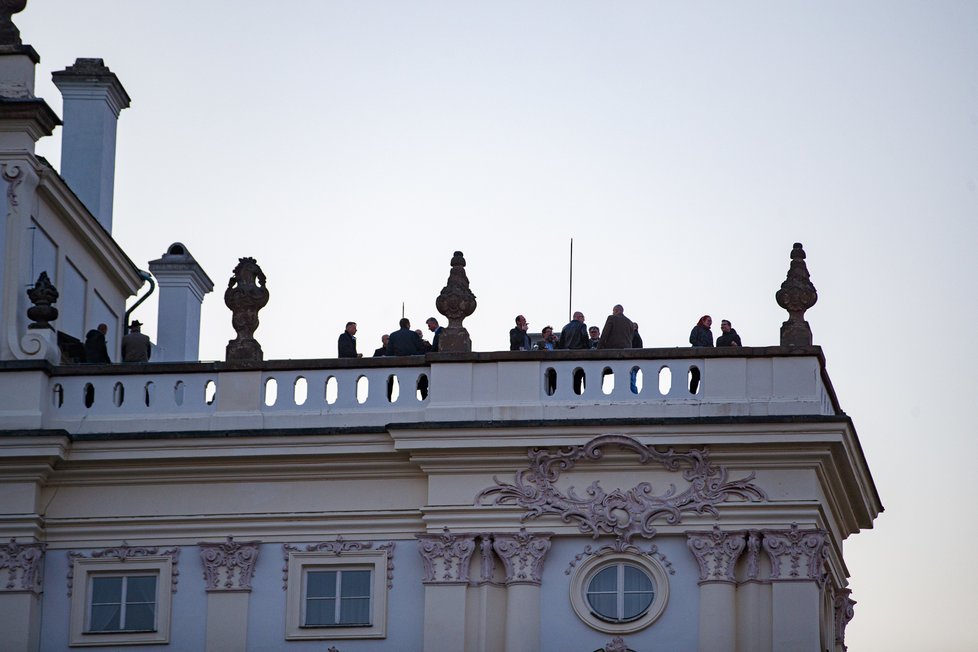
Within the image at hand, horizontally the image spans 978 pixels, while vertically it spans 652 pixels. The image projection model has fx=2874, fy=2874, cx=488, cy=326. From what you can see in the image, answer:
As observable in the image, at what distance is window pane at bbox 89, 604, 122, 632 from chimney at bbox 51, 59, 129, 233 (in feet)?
30.4

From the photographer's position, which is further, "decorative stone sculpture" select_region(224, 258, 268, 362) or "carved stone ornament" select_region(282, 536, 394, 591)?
"decorative stone sculpture" select_region(224, 258, 268, 362)

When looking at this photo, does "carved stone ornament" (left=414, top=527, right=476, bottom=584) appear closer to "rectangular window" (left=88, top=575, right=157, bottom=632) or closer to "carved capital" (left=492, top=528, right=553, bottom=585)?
"carved capital" (left=492, top=528, right=553, bottom=585)

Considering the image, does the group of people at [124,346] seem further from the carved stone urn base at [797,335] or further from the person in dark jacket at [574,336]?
the carved stone urn base at [797,335]

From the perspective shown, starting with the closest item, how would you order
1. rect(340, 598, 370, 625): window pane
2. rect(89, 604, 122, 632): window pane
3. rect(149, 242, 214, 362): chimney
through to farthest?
rect(340, 598, 370, 625): window pane → rect(89, 604, 122, 632): window pane → rect(149, 242, 214, 362): chimney

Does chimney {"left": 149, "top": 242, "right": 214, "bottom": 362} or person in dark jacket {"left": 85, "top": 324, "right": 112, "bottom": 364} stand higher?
chimney {"left": 149, "top": 242, "right": 214, "bottom": 362}

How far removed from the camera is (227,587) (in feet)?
129

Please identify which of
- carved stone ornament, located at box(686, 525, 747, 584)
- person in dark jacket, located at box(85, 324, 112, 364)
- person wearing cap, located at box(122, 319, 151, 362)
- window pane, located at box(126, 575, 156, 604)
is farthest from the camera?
person wearing cap, located at box(122, 319, 151, 362)

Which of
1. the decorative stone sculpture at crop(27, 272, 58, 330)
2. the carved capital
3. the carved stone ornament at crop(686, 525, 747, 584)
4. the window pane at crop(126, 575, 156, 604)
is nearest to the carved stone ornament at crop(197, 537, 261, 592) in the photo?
the window pane at crop(126, 575, 156, 604)

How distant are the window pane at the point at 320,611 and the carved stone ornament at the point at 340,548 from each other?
1.44 feet

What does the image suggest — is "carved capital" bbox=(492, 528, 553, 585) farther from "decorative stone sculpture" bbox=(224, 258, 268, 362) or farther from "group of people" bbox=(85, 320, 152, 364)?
"group of people" bbox=(85, 320, 152, 364)

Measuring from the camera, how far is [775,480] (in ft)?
126

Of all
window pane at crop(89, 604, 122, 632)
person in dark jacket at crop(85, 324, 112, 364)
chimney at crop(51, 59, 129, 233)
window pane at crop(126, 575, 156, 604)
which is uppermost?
chimney at crop(51, 59, 129, 233)

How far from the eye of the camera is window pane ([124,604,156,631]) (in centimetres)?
3947

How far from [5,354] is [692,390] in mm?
9848
